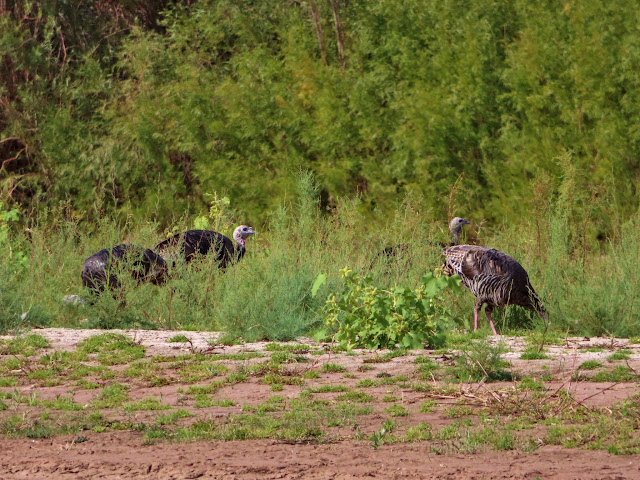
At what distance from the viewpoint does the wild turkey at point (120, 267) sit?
35.1 feet

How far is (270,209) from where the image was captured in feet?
63.6

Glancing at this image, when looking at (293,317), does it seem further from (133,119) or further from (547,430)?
(133,119)

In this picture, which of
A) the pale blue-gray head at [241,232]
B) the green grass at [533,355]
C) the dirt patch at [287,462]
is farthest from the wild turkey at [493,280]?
the pale blue-gray head at [241,232]

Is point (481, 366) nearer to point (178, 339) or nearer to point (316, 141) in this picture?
point (178, 339)

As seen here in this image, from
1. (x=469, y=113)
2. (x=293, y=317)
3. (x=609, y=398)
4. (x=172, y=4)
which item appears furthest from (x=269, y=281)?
(x=172, y=4)

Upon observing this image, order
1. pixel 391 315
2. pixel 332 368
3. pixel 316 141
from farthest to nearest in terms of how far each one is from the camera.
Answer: pixel 316 141 → pixel 391 315 → pixel 332 368

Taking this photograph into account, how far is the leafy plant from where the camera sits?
8438 millimetres

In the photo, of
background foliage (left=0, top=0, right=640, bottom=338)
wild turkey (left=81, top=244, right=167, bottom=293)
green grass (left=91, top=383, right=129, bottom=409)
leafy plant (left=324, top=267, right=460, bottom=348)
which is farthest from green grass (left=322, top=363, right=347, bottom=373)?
wild turkey (left=81, top=244, right=167, bottom=293)

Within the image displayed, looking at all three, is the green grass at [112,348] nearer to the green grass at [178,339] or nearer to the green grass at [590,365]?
the green grass at [178,339]

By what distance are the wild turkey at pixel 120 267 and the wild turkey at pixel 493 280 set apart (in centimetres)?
341

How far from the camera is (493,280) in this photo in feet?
31.6

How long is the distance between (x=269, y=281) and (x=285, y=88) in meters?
9.90

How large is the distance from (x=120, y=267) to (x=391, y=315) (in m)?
3.33

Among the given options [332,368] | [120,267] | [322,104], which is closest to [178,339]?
[120,267]
